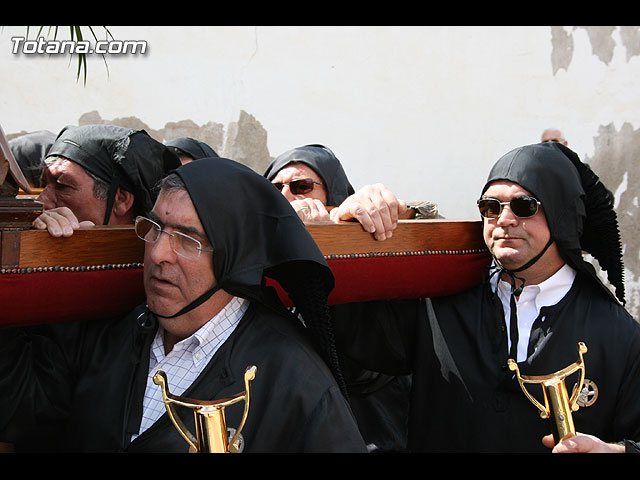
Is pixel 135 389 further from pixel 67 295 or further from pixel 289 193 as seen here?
pixel 289 193

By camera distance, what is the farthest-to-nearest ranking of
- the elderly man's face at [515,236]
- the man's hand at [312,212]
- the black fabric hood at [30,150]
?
the black fabric hood at [30,150] < the man's hand at [312,212] < the elderly man's face at [515,236]

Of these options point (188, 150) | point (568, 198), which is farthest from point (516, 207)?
point (188, 150)

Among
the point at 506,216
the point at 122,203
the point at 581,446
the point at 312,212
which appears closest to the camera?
the point at 581,446

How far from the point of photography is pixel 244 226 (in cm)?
228

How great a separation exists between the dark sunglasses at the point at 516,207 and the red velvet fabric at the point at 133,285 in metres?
0.20

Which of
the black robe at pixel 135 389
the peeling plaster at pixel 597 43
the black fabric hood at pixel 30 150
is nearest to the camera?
the black robe at pixel 135 389

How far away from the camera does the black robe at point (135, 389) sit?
213 centimetres

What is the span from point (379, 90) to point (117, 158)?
3.65 m

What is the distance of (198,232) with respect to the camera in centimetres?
224

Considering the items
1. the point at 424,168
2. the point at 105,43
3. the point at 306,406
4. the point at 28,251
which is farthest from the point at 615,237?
the point at 105,43

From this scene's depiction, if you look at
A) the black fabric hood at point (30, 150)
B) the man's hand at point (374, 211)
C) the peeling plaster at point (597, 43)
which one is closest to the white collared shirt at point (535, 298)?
the man's hand at point (374, 211)

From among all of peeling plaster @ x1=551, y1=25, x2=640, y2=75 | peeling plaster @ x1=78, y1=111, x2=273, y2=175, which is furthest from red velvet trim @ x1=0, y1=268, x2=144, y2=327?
peeling plaster @ x1=551, y1=25, x2=640, y2=75

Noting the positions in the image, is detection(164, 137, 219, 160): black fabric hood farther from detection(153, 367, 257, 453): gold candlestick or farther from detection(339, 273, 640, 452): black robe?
detection(153, 367, 257, 453): gold candlestick

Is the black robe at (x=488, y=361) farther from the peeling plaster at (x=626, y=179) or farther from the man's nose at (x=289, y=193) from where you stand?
the peeling plaster at (x=626, y=179)
